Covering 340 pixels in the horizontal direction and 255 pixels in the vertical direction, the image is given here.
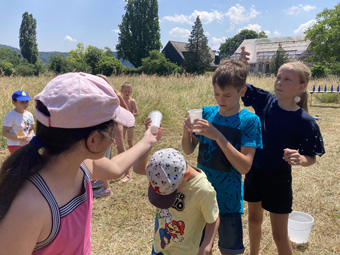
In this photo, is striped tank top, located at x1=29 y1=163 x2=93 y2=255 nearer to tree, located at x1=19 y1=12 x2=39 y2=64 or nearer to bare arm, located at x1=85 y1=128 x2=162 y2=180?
bare arm, located at x1=85 y1=128 x2=162 y2=180

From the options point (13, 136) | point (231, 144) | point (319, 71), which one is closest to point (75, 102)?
point (231, 144)

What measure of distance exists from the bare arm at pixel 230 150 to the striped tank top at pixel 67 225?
29.2 inches

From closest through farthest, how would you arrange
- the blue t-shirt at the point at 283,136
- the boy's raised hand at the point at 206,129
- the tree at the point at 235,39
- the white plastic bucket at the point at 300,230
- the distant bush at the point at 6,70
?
the boy's raised hand at the point at 206,129
the blue t-shirt at the point at 283,136
the white plastic bucket at the point at 300,230
the distant bush at the point at 6,70
the tree at the point at 235,39

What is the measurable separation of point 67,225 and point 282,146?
64.6 inches

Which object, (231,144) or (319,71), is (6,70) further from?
(319,71)

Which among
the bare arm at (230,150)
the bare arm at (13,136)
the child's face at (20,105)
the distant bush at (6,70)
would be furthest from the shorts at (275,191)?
the distant bush at (6,70)

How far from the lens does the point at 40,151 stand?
929 millimetres

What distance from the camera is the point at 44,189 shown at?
869 millimetres

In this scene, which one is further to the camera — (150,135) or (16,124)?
(16,124)

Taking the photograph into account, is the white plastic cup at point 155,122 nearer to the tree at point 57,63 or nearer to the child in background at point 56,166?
the child in background at point 56,166

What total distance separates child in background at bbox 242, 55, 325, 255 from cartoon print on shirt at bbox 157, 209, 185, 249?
32.2 inches

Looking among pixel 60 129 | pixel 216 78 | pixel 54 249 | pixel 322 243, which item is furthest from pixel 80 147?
pixel 322 243

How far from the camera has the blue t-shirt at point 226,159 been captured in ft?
5.49

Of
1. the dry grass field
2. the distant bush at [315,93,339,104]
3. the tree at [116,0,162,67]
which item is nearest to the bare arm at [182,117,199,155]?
the dry grass field
